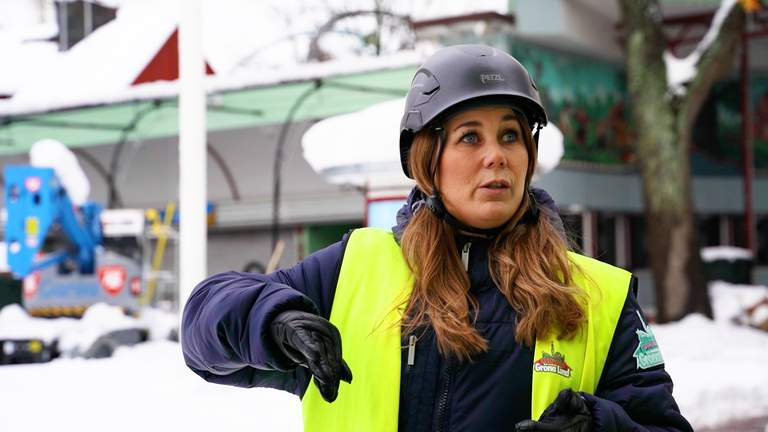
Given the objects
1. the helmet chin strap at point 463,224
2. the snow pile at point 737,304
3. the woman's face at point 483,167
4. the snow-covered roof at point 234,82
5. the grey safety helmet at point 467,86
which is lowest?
the snow pile at point 737,304

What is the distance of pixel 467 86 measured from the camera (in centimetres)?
249

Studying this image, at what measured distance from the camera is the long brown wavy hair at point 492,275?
234 centimetres

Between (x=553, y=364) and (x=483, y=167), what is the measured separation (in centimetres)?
43

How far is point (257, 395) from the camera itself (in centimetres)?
720

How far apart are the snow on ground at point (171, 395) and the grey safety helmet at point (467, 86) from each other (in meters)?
4.05

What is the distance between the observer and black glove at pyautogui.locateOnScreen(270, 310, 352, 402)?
2.07 metres

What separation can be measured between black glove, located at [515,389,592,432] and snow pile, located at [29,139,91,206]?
13751 mm

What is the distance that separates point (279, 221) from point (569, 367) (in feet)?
60.8

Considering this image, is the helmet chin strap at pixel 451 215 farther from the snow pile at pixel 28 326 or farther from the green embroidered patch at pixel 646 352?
the snow pile at pixel 28 326

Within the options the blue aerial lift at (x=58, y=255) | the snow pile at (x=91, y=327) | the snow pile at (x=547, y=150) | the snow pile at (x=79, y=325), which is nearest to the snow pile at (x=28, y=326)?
the snow pile at (x=79, y=325)

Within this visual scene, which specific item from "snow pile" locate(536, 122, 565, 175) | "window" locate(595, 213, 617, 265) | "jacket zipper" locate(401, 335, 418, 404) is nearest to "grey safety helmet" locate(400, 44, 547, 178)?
"jacket zipper" locate(401, 335, 418, 404)

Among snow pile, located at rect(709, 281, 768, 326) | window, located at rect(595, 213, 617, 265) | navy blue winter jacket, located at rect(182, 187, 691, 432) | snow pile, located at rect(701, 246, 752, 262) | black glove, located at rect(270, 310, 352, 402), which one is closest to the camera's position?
black glove, located at rect(270, 310, 352, 402)

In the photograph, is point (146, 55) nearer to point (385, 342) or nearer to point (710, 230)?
point (710, 230)

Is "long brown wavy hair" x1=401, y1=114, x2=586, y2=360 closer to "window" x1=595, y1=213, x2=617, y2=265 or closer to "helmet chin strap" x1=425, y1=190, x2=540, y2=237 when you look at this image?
"helmet chin strap" x1=425, y1=190, x2=540, y2=237
